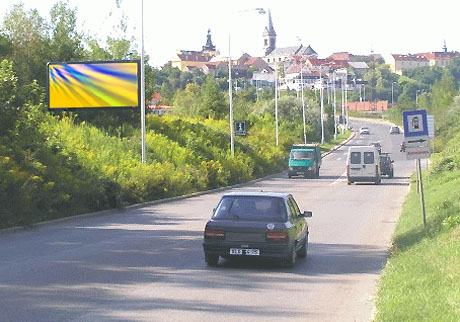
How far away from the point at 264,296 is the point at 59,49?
149ft

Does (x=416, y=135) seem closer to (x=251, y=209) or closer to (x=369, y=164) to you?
(x=251, y=209)

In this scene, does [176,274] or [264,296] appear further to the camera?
[176,274]

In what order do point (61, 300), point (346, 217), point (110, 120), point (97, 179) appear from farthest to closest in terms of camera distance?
point (110, 120) → point (97, 179) → point (346, 217) → point (61, 300)

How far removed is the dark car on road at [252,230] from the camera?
51.6ft

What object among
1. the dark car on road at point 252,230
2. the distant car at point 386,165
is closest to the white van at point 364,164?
the distant car at point 386,165

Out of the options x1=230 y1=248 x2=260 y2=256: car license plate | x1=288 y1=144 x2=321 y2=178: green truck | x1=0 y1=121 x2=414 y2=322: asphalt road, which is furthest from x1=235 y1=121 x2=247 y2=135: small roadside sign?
x1=230 y1=248 x2=260 y2=256: car license plate

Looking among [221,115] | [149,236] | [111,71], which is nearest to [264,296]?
[149,236]

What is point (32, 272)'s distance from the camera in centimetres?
1503

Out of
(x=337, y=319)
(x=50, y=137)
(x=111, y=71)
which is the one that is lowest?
(x=337, y=319)

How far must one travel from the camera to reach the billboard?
147 ft

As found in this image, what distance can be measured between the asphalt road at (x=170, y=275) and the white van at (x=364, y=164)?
24169mm

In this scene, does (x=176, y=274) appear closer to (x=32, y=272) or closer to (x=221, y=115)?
(x=32, y=272)

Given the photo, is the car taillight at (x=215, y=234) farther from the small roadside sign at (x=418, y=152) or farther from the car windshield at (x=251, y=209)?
the small roadside sign at (x=418, y=152)

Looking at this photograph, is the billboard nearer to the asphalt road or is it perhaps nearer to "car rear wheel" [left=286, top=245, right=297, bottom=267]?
the asphalt road
